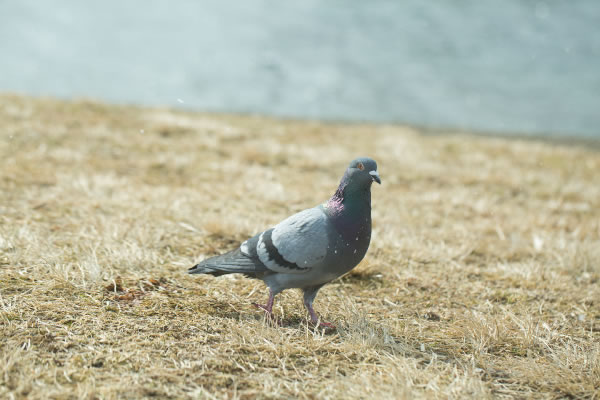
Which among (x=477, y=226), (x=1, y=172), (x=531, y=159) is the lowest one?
(x=1, y=172)

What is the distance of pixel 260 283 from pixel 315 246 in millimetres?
1103

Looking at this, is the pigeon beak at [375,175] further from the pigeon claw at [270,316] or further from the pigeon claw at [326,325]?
the pigeon claw at [270,316]

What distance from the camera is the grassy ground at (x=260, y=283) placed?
9.13 feet

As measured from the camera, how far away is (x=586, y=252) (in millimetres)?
5238

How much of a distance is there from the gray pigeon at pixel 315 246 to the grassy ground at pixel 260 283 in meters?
0.31

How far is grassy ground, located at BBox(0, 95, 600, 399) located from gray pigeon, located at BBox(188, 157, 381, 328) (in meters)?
0.31

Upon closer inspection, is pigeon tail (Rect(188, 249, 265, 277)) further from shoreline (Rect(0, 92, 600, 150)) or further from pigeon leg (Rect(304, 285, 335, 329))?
shoreline (Rect(0, 92, 600, 150))

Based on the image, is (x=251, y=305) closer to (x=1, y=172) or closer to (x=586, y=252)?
(x=586, y=252)

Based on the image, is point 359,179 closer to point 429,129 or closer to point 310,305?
point 310,305

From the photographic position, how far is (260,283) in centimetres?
417

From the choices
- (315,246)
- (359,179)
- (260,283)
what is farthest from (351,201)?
(260,283)

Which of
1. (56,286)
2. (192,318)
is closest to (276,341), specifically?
(192,318)

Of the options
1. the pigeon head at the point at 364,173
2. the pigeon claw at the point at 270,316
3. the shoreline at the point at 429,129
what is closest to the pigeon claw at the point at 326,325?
the pigeon claw at the point at 270,316

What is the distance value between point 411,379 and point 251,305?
54.3 inches
